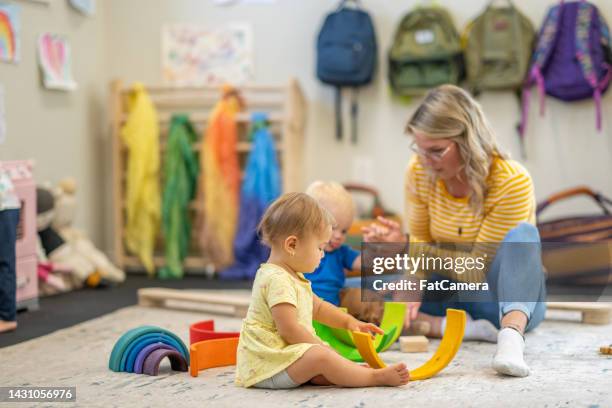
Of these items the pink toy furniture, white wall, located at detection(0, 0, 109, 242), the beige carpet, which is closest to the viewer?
the beige carpet

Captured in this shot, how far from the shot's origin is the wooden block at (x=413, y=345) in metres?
2.06

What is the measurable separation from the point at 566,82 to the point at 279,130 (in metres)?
1.35

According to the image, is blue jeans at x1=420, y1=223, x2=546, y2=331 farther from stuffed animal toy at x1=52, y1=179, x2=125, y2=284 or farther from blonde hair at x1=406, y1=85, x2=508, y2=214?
stuffed animal toy at x1=52, y1=179, x2=125, y2=284

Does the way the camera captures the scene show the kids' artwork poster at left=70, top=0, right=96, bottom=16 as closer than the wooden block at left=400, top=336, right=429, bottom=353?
No

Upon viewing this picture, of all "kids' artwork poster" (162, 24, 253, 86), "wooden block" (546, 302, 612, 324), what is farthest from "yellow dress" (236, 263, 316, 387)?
"kids' artwork poster" (162, 24, 253, 86)

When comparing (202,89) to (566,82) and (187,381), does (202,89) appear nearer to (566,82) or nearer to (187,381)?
(566,82)

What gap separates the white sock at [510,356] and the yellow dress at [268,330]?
43cm

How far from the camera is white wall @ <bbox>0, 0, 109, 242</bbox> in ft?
10.7

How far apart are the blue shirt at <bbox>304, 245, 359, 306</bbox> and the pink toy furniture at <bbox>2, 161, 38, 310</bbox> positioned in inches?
47.6

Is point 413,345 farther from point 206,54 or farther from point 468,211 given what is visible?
point 206,54

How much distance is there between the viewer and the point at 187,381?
174cm

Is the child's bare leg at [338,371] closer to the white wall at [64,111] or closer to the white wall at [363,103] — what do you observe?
the white wall at [64,111]

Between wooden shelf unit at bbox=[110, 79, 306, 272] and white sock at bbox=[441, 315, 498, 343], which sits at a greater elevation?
wooden shelf unit at bbox=[110, 79, 306, 272]

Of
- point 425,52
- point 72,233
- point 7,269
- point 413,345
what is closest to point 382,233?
point 413,345
